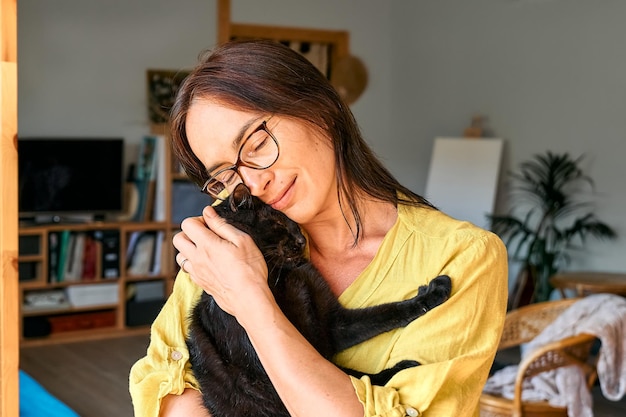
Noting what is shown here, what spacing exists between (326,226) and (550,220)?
5.47 m

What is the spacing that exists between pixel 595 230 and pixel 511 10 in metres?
1.97

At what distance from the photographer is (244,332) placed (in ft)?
4.51

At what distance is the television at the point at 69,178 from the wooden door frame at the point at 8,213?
479 centimetres

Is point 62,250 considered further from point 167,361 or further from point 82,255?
point 167,361

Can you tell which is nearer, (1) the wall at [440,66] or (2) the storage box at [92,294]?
(1) the wall at [440,66]

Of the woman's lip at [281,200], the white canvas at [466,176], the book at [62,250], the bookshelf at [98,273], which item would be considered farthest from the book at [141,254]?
the woman's lip at [281,200]

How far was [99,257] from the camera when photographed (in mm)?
6473

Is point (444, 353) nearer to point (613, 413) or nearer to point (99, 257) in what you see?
point (613, 413)

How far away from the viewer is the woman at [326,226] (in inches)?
44.0

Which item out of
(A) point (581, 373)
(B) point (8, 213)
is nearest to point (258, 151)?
(B) point (8, 213)

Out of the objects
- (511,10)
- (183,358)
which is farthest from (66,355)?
(183,358)

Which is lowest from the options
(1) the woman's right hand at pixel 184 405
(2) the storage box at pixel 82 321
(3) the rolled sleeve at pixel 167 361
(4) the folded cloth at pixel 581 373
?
(2) the storage box at pixel 82 321

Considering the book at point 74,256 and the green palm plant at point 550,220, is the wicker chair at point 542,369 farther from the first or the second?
the book at point 74,256

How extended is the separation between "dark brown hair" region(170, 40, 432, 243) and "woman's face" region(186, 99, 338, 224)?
14mm
